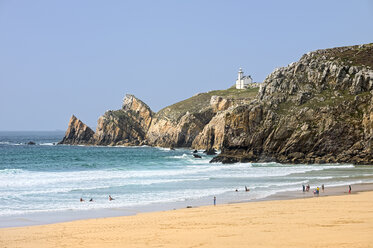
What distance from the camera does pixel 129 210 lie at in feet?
95.0

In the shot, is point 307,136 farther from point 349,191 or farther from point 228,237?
point 228,237

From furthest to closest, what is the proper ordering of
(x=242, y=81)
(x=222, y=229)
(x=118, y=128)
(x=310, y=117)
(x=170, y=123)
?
(x=242, y=81), (x=118, y=128), (x=170, y=123), (x=310, y=117), (x=222, y=229)

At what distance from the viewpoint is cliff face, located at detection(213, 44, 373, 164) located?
58.5 metres

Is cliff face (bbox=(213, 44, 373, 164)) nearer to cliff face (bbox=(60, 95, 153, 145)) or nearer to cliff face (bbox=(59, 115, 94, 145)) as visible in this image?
cliff face (bbox=(60, 95, 153, 145))

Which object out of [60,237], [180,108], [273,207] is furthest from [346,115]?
[180,108]

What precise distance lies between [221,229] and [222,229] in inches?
1.9

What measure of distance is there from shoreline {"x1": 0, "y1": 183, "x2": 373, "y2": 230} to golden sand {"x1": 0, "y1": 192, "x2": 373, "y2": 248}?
1455 mm

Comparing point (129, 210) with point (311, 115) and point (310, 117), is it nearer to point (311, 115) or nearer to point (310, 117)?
point (310, 117)

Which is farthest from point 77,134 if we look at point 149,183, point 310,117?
point 149,183

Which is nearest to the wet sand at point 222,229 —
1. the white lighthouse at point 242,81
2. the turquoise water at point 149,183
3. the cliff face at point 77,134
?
the turquoise water at point 149,183

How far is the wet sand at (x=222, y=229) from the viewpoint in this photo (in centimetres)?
1894

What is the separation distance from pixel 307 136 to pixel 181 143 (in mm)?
50916

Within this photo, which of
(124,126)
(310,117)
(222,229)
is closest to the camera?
(222,229)

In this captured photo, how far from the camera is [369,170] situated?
1989 inches
